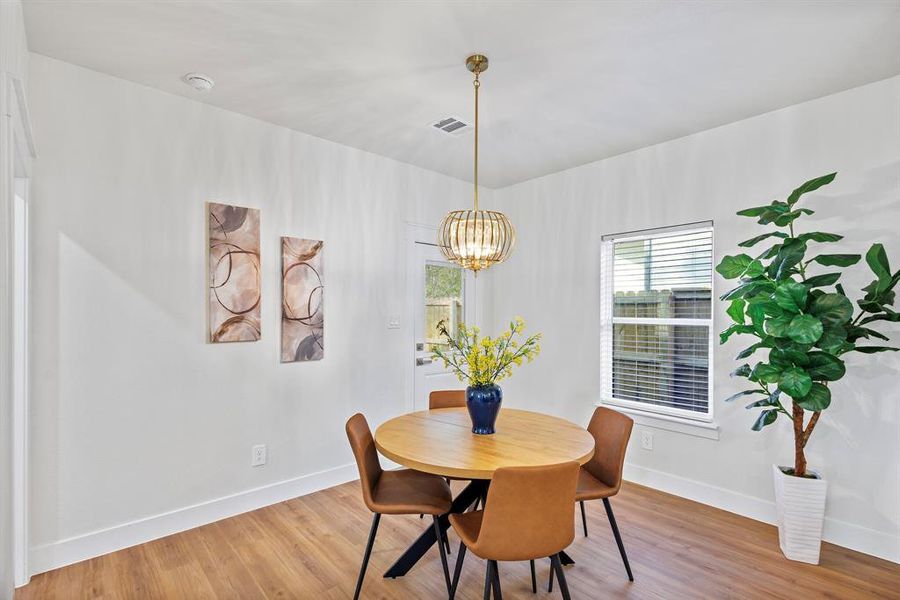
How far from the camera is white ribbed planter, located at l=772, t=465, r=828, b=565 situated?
8.25ft

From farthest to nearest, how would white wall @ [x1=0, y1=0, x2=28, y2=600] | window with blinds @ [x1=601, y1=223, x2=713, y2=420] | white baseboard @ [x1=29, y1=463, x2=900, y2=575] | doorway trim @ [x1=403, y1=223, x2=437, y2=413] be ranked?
doorway trim @ [x1=403, y1=223, x2=437, y2=413] → window with blinds @ [x1=601, y1=223, x2=713, y2=420] → white baseboard @ [x1=29, y1=463, x2=900, y2=575] → white wall @ [x1=0, y1=0, x2=28, y2=600]

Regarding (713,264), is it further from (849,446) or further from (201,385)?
(201,385)

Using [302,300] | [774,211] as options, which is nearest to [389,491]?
[302,300]

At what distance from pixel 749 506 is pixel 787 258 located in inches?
65.1

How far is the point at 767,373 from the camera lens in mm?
2531

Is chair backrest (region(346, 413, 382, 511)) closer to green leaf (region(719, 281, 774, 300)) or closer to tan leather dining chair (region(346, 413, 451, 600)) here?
tan leather dining chair (region(346, 413, 451, 600))

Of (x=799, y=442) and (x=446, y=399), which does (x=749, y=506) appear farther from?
(x=446, y=399)

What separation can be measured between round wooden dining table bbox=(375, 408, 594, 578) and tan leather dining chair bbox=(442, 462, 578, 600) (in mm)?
128

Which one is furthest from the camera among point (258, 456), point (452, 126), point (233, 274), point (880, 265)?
point (452, 126)

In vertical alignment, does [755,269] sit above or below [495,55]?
below

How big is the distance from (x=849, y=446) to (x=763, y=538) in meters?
0.72

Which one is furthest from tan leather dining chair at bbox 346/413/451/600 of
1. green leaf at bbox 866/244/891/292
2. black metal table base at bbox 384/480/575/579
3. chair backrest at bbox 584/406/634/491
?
green leaf at bbox 866/244/891/292

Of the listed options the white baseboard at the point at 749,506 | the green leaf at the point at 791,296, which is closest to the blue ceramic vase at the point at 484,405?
the green leaf at the point at 791,296

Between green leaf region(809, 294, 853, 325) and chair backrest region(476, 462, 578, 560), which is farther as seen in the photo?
green leaf region(809, 294, 853, 325)
